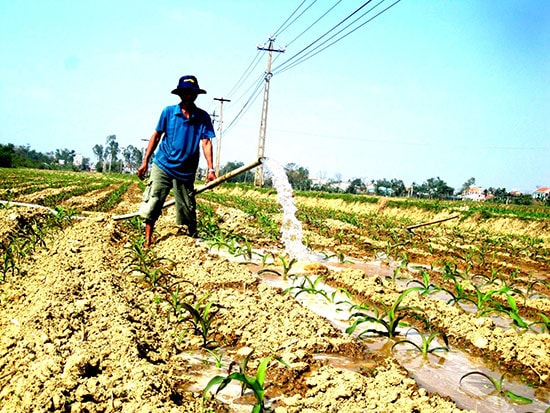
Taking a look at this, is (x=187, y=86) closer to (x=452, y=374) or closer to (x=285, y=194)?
(x=285, y=194)

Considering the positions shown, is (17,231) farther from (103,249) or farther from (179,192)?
(179,192)

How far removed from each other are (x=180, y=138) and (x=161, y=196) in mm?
758

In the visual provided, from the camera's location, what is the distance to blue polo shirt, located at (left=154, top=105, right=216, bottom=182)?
5637 mm

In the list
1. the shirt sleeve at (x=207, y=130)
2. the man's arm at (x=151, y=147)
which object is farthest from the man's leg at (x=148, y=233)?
the shirt sleeve at (x=207, y=130)

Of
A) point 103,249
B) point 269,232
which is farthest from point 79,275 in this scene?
point 269,232

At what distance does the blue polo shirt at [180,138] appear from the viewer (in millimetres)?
5637

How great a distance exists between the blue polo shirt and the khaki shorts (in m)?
0.09

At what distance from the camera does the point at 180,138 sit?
A: 5656mm

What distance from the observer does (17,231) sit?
5.67 metres

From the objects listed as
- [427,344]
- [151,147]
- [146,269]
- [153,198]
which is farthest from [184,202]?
[427,344]

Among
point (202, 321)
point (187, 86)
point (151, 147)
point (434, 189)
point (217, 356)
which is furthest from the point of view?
point (434, 189)

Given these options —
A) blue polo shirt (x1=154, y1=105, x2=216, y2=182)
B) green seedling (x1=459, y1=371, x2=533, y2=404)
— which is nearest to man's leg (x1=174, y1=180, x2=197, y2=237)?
blue polo shirt (x1=154, y1=105, x2=216, y2=182)

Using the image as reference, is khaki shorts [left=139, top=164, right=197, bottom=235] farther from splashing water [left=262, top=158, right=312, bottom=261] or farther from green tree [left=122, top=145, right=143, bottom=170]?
green tree [left=122, top=145, right=143, bottom=170]

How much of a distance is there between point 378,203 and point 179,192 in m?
17.9
